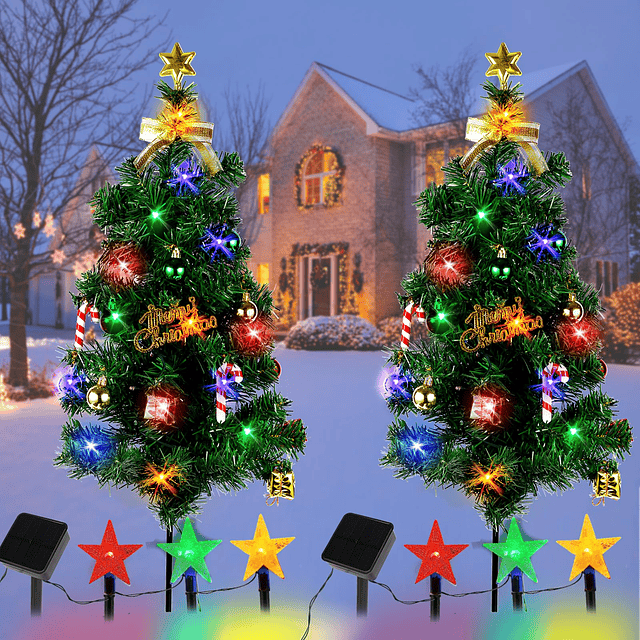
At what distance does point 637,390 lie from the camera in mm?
11797

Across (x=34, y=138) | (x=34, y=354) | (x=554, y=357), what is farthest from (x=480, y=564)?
(x=34, y=354)

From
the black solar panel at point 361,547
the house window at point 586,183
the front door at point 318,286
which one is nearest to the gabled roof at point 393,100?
the house window at point 586,183

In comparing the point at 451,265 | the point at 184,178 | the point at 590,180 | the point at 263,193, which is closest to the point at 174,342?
the point at 184,178

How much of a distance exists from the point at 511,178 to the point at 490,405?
1346mm

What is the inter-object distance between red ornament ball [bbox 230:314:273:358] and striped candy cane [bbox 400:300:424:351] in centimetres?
84

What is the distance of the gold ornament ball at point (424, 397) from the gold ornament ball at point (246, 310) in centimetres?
106

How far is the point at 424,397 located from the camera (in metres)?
3.68

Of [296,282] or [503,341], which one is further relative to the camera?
[296,282]

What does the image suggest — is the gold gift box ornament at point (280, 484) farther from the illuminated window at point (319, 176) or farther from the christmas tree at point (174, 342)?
the illuminated window at point (319, 176)

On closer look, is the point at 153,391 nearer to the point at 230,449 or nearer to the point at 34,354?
the point at 230,449

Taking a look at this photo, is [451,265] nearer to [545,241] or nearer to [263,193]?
[545,241]

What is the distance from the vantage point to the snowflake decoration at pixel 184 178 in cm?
383

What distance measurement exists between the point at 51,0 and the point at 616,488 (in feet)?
41.5

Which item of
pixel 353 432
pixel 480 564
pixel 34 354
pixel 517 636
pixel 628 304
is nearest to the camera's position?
pixel 517 636
